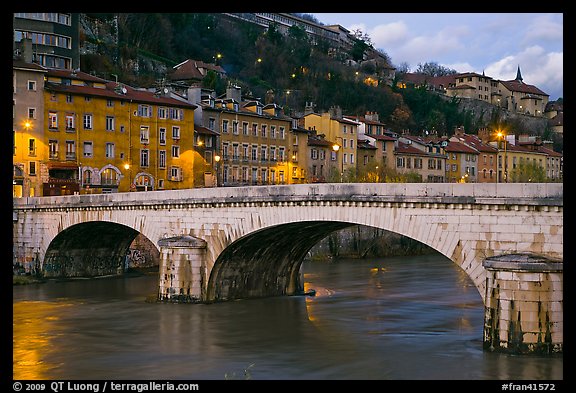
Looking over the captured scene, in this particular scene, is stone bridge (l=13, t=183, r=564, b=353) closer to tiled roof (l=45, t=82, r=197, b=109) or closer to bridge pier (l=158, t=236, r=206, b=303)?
bridge pier (l=158, t=236, r=206, b=303)

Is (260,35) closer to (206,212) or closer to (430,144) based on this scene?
(430,144)

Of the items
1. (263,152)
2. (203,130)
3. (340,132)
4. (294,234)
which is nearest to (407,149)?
(340,132)

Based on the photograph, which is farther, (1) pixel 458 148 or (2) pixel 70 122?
(1) pixel 458 148

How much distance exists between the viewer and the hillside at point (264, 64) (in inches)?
3615

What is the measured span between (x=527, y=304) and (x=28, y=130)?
43.1 meters

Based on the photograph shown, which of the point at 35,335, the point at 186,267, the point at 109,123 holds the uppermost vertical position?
the point at 109,123

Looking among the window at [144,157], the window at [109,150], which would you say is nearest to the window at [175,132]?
the window at [144,157]

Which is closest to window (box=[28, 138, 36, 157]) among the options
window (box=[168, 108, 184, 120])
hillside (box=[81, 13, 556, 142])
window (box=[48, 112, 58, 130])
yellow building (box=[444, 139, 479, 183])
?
window (box=[48, 112, 58, 130])

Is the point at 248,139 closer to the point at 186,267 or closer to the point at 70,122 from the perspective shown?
the point at 70,122

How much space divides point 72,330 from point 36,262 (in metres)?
18.7

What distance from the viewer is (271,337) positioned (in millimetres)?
26516

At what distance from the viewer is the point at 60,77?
59125 mm

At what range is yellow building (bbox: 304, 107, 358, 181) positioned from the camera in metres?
78.7
